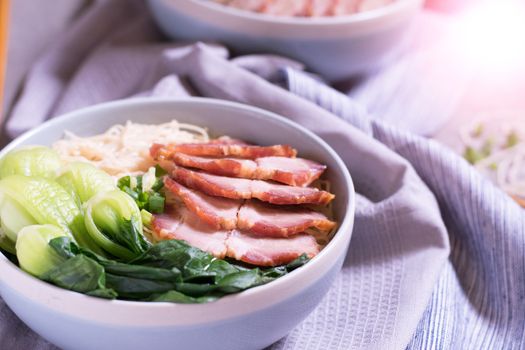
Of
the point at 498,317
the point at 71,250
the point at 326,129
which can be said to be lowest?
the point at 498,317

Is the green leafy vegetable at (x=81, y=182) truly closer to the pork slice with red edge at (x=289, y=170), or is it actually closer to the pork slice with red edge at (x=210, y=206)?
the pork slice with red edge at (x=210, y=206)

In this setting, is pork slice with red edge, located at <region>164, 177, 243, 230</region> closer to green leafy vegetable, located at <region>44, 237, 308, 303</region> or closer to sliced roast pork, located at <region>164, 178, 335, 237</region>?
sliced roast pork, located at <region>164, 178, 335, 237</region>

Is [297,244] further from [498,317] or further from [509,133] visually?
[509,133]

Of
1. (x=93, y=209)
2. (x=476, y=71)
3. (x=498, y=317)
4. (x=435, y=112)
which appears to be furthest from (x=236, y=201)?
(x=476, y=71)

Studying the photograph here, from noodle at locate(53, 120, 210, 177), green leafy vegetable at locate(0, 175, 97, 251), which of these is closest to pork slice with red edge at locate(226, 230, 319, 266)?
green leafy vegetable at locate(0, 175, 97, 251)

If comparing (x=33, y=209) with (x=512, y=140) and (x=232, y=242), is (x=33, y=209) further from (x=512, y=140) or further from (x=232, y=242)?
(x=512, y=140)

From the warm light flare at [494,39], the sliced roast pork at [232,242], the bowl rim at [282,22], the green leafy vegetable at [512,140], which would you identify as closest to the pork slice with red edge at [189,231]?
the sliced roast pork at [232,242]
